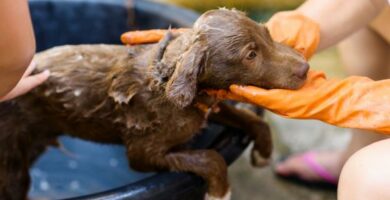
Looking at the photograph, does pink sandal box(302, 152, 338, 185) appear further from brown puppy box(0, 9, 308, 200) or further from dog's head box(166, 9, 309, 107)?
dog's head box(166, 9, 309, 107)

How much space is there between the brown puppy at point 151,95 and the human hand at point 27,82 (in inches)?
0.9

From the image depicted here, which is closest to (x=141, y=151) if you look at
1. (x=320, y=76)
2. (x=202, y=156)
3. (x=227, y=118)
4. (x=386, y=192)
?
(x=202, y=156)

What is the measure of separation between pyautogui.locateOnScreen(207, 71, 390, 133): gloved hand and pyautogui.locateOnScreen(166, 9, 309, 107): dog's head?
0.03 metres

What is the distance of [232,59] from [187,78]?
108 millimetres

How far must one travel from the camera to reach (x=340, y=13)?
154cm

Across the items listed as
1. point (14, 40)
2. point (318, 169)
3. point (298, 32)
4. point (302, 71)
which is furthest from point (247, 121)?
point (14, 40)

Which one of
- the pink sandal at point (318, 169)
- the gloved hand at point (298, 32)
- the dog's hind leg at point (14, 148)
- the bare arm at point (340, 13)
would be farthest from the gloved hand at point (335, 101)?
the pink sandal at point (318, 169)

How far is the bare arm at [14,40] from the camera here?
3.66 feet

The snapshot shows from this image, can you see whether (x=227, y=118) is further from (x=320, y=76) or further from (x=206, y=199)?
(x=320, y=76)

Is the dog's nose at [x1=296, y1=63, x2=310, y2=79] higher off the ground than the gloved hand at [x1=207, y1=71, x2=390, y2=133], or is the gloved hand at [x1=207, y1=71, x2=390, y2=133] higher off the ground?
the dog's nose at [x1=296, y1=63, x2=310, y2=79]

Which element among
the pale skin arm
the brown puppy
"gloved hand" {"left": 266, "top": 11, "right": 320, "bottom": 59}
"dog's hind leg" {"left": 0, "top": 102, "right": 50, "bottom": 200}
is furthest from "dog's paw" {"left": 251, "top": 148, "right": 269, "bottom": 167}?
the pale skin arm

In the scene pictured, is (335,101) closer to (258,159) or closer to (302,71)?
(302,71)

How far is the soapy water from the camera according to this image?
201 centimetres

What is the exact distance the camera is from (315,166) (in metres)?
2.06
